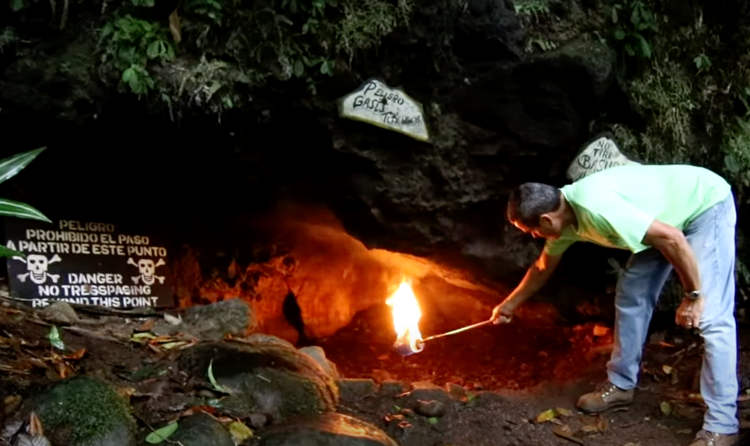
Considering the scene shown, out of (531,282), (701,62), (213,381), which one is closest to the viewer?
(213,381)

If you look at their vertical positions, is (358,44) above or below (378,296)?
above

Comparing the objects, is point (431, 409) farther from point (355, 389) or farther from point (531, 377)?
point (531, 377)

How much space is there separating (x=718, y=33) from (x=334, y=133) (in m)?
3.50

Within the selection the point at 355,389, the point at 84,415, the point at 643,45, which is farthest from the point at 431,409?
the point at 643,45

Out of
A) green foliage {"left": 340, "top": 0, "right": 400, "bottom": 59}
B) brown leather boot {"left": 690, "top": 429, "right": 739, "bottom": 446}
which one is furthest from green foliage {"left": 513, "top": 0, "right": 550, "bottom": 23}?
brown leather boot {"left": 690, "top": 429, "right": 739, "bottom": 446}

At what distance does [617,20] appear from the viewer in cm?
499

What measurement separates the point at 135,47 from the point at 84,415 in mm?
2295

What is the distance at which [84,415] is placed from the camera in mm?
2789

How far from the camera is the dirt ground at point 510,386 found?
3.33m

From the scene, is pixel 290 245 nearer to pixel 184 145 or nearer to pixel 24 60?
pixel 184 145

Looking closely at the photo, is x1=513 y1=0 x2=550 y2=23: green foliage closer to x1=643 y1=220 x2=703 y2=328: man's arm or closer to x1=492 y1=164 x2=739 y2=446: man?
x1=492 y1=164 x2=739 y2=446: man

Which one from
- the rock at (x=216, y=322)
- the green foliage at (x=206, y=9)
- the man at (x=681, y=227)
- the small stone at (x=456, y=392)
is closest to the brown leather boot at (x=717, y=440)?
the man at (x=681, y=227)

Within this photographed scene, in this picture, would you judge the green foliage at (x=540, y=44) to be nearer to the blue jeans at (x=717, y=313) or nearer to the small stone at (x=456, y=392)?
the blue jeans at (x=717, y=313)

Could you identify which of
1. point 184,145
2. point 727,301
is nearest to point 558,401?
point 727,301
